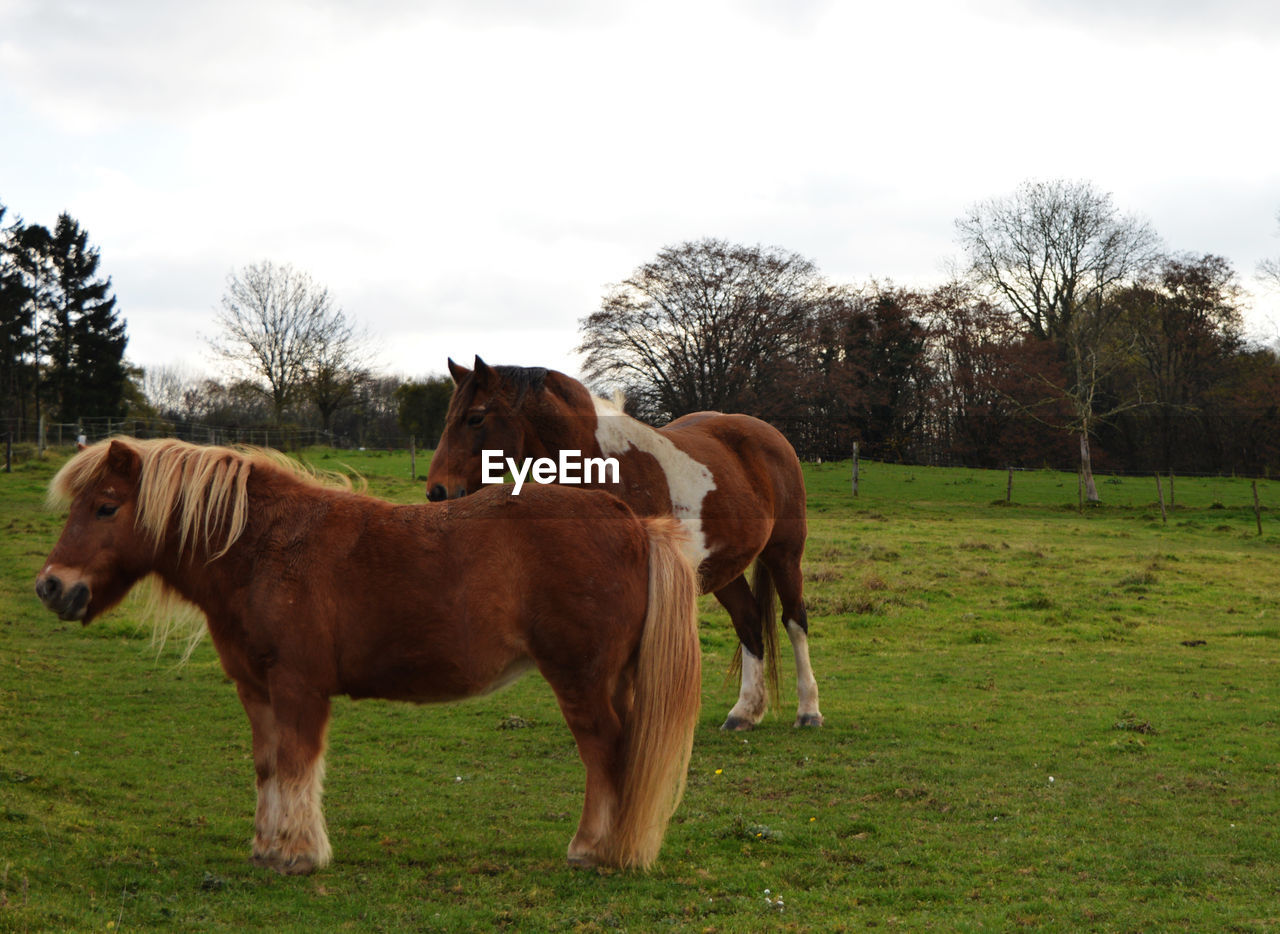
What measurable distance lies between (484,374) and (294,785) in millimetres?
2620

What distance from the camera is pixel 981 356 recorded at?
128 feet

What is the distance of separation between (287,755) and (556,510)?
1509 mm

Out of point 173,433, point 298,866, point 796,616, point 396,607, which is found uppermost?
point 173,433

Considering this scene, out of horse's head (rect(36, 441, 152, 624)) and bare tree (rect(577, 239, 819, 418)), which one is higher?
bare tree (rect(577, 239, 819, 418))

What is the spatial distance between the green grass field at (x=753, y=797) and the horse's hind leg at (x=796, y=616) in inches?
10.7

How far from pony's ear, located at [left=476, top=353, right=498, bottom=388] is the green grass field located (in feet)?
7.99

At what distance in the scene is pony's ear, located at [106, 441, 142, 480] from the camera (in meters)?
4.16

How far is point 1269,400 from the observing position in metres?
35.0

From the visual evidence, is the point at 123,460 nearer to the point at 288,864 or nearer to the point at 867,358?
the point at 288,864

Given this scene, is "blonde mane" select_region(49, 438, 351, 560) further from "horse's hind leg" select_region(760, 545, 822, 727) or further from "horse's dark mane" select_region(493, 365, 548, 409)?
"horse's hind leg" select_region(760, 545, 822, 727)

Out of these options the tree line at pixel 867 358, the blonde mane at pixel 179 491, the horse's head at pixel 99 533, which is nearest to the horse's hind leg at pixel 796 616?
the blonde mane at pixel 179 491

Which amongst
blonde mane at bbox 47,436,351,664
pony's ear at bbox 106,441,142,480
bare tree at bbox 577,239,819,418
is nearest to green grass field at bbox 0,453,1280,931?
blonde mane at bbox 47,436,351,664

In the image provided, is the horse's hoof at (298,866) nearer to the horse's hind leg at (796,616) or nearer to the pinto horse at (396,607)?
the pinto horse at (396,607)

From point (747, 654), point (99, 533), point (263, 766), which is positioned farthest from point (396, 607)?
point (747, 654)
